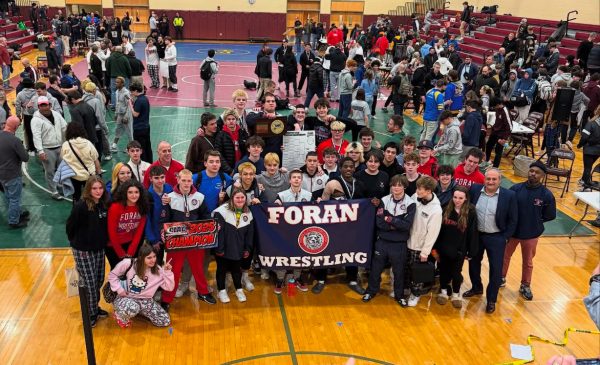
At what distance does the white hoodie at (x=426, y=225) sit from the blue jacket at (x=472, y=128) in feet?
15.6

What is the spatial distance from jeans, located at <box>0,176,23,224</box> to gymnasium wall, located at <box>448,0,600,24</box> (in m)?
24.9

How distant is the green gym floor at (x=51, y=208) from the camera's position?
27.9 feet

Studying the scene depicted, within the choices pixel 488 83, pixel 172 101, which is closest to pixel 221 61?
pixel 172 101

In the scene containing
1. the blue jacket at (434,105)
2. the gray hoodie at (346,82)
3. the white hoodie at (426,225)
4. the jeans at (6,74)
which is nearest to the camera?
the white hoodie at (426,225)

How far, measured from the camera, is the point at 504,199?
6867 mm

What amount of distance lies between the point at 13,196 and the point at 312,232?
5.13 m

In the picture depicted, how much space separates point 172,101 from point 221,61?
1027 centimetres

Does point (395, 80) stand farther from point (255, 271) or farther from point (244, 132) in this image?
point (255, 271)

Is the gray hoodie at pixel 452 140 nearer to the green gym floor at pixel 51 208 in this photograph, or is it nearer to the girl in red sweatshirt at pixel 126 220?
the green gym floor at pixel 51 208

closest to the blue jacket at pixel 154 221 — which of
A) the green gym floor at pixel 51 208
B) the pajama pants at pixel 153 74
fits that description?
the green gym floor at pixel 51 208

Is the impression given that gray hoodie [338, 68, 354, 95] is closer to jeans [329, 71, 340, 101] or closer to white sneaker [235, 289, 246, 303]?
jeans [329, 71, 340, 101]

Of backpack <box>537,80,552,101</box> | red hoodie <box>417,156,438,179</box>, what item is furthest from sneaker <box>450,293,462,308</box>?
backpack <box>537,80,552,101</box>

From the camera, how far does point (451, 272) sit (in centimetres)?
726

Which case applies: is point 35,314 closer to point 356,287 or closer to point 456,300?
point 356,287
